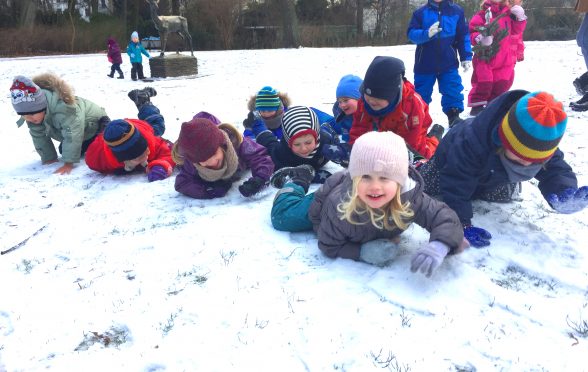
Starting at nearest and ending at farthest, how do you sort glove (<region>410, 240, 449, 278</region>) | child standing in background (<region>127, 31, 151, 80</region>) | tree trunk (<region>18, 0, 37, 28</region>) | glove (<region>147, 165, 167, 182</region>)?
glove (<region>410, 240, 449, 278</region>) < glove (<region>147, 165, 167, 182</region>) < child standing in background (<region>127, 31, 151, 80</region>) < tree trunk (<region>18, 0, 37, 28</region>)

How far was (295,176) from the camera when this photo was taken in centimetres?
404

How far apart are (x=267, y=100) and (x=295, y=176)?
1.70m

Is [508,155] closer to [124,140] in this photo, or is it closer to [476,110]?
[124,140]

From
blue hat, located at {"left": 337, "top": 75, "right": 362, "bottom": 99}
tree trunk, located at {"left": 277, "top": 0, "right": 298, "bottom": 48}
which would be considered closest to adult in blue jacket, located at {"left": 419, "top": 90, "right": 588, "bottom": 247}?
blue hat, located at {"left": 337, "top": 75, "right": 362, "bottom": 99}

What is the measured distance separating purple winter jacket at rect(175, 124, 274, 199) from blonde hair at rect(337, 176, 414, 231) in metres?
1.69

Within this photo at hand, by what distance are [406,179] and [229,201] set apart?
201cm

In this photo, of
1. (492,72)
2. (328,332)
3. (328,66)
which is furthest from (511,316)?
(328,66)

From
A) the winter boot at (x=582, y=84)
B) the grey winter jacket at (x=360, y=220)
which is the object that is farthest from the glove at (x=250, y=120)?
the winter boot at (x=582, y=84)

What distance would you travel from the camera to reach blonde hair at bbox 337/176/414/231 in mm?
2594

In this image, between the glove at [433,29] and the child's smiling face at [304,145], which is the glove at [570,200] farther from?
the glove at [433,29]

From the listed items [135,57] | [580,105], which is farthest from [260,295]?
[135,57]

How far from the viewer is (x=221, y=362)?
7.07 feet

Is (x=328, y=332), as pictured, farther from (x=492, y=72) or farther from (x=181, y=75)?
(x=181, y=75)

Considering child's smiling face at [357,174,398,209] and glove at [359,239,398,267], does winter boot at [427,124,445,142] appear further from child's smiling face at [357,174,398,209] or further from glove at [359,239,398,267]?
child's smiling face at [357,174,398,209]
